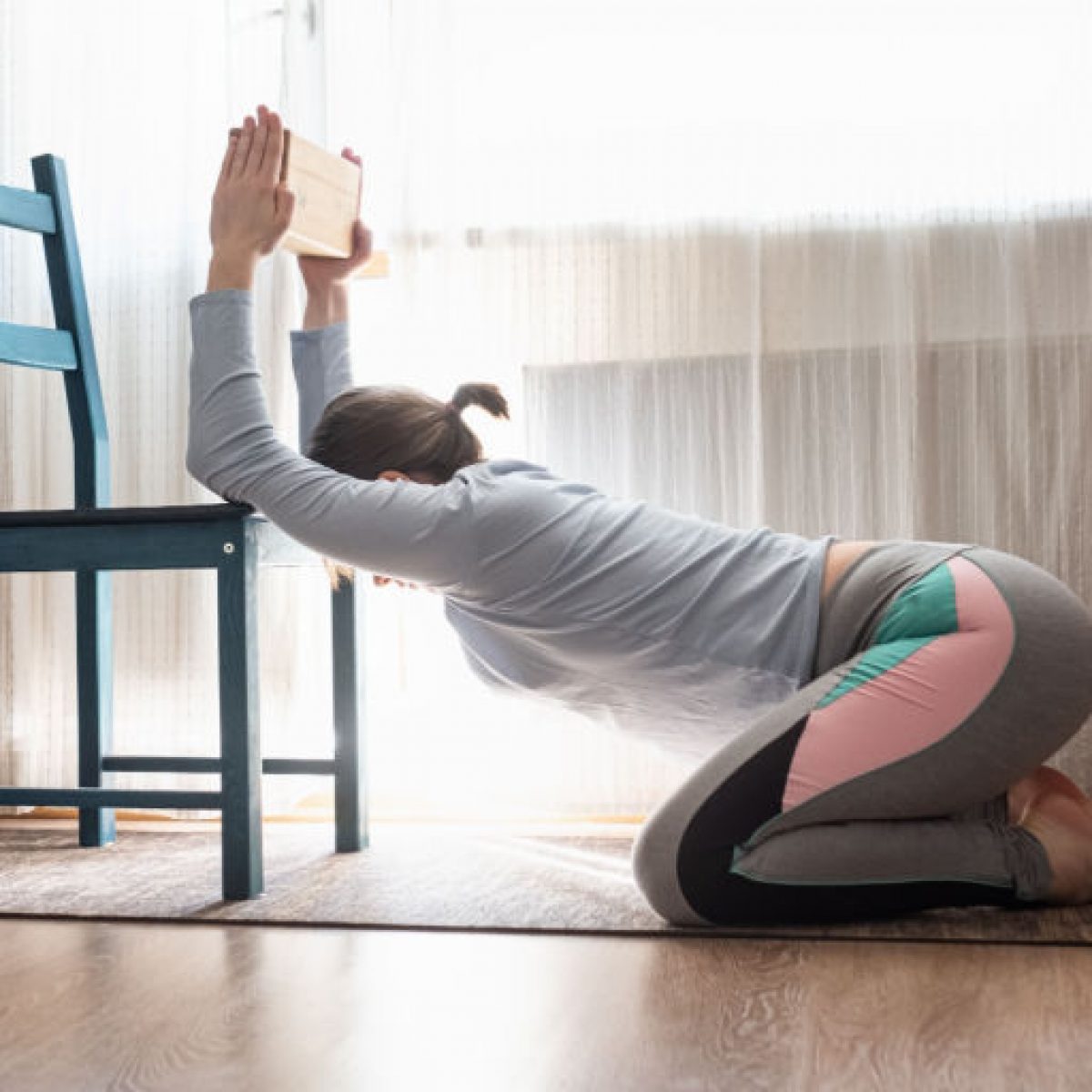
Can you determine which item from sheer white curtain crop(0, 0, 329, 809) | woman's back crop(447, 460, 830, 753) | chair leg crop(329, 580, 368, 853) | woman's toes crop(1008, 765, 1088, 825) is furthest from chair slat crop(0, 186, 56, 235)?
woman's toes crop(1008, 765, 1088, 825)

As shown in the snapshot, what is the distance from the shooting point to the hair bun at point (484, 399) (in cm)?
159

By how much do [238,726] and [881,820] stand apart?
2.22 ft

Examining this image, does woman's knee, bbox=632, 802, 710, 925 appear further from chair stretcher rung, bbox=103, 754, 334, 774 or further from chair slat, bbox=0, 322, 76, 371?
chair slat, bbox=0, 322, 76, 371

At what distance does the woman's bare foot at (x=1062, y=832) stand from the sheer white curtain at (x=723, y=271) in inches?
24.5

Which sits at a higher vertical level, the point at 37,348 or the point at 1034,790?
the point at 37,348

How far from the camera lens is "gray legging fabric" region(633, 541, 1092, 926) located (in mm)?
1375

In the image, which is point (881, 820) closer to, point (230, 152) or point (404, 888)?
point (404, 888)

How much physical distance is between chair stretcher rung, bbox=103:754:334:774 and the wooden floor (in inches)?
19.8

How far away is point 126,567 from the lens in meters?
1.69

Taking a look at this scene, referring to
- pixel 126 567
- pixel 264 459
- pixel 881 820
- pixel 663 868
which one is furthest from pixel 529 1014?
pixel 126 567

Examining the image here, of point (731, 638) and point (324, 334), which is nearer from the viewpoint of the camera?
point (731, 638)

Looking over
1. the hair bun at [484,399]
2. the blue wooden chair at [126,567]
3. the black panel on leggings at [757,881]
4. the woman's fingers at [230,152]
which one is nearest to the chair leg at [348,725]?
the blue wooden chair at [126,567]

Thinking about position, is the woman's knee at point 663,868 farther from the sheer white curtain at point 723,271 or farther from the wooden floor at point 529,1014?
the sheer white curtain at point 723,271

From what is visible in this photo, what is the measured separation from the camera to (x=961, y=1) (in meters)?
2.11
